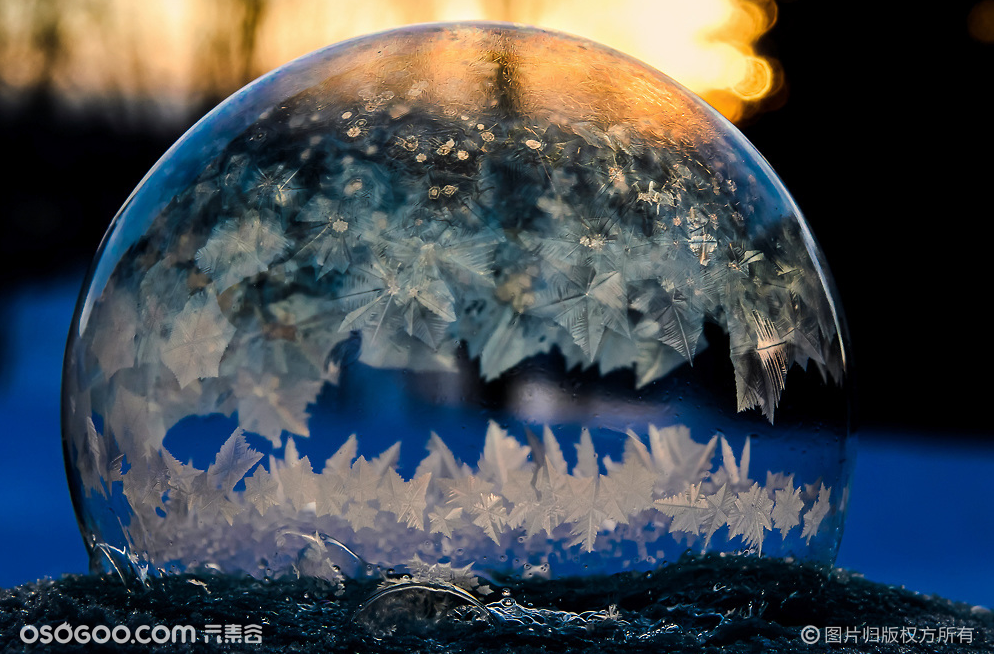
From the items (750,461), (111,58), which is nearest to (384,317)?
(750,461)

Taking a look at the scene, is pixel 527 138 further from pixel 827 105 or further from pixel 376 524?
pixel 827 105

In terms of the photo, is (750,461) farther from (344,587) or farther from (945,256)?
(945,256)

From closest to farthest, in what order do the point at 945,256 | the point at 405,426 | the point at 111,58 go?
the point at 405,426, the point at 945,256, the point at 111,58

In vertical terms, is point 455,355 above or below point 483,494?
above

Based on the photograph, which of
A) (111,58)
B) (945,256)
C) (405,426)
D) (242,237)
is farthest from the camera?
(111,58)

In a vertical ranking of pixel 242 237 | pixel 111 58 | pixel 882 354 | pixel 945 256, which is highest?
pixel 111 58

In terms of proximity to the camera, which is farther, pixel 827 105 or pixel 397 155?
pixel 827 105

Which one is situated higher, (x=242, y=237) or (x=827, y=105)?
(x=827, y=105)
